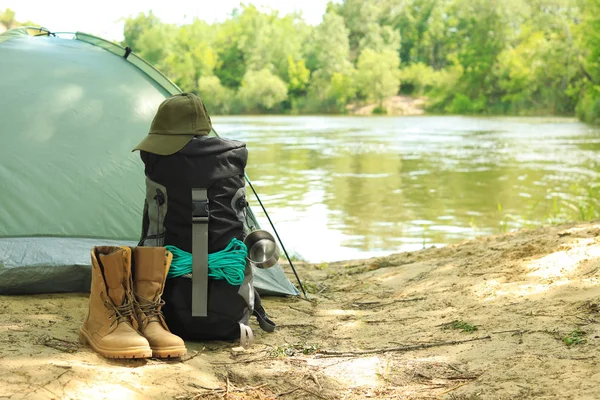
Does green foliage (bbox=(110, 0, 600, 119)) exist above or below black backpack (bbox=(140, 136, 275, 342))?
above

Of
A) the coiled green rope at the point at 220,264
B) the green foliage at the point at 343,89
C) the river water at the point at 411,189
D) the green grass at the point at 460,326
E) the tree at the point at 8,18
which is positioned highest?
the tree at the point at 8,18

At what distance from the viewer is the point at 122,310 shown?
2.89 meters

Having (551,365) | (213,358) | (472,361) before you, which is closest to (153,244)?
(213,358)

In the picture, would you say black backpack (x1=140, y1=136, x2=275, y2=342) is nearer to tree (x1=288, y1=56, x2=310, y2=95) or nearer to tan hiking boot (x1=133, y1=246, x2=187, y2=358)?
tan hiking boot (x1=133, y1=246, x2=187, y2=358)

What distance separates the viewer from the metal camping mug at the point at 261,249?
3193 mm

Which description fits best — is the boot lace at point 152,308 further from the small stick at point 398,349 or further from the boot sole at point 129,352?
the small stick at point 398,349

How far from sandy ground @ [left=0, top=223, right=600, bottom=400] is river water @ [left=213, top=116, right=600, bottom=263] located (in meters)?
3.02

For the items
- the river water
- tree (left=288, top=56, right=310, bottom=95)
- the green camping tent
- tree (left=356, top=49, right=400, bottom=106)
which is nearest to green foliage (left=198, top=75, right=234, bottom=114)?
tree (left=288, top=56, right=310, bottom=95)

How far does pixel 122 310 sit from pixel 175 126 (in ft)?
2.63

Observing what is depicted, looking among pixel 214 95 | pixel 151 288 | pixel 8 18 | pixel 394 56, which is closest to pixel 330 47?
pixel 394 56

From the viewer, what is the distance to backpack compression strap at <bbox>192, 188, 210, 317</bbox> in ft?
10.0

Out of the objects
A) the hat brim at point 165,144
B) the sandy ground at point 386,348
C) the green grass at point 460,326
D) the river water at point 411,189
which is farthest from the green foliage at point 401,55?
the hat brim at point 165,144

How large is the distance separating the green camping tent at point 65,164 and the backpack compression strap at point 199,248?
0.95m

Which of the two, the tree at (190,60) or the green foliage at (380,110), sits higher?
the tree at (190,60)
